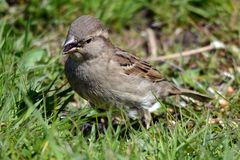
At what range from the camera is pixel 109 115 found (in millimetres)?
4117

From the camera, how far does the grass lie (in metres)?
4.00

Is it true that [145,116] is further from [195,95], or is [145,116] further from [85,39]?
[85,39]

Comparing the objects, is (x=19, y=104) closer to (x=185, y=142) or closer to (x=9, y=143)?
(x=9, y=143)

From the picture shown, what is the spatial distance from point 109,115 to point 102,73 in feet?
2.60

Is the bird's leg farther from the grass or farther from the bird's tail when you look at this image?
the bird's tail

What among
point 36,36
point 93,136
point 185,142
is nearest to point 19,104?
point 93,136

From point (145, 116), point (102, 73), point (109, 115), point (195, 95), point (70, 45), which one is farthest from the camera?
point (195, 95)

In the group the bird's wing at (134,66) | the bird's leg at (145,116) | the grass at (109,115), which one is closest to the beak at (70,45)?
the grass at (109,115)

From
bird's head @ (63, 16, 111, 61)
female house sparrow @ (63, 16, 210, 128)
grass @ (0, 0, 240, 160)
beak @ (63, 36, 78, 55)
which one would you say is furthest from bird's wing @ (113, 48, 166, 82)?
beak @ (63, 36, 78, 55)

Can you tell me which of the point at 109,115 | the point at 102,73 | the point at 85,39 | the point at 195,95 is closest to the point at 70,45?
the point at 85,39

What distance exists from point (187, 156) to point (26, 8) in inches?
121

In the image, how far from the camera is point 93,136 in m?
4.35

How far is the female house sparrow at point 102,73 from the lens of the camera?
4711 millimetres

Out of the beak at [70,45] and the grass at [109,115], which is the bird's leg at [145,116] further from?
the beak at [70,45]
